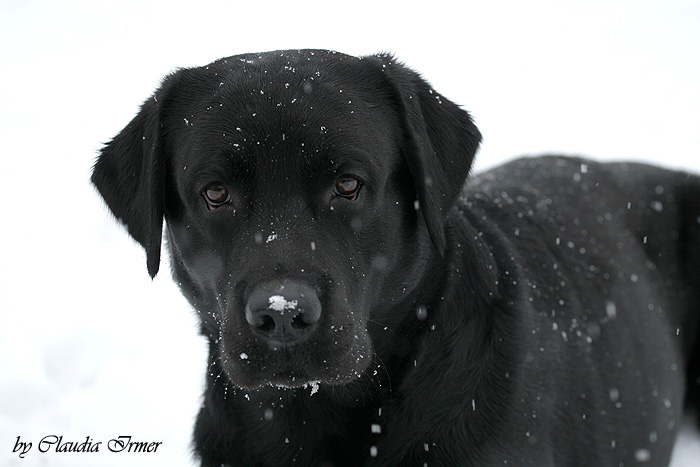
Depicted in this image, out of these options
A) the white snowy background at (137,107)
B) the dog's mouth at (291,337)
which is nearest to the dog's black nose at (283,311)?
the dog's mouth at (291,337)

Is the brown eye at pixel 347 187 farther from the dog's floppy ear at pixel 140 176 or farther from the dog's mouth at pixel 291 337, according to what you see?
the dog's floppy ear at pixel 140 176

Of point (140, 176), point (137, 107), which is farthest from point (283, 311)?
point (137, 107)

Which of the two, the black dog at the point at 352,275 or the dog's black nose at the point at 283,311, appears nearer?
the dog's black nose at the point at 283,311

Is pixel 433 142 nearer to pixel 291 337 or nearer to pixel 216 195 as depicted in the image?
pixel 216 195

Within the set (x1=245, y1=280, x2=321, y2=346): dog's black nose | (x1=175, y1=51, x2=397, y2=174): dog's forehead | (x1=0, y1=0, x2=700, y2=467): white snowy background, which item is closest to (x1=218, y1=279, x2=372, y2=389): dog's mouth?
(x1=245, y1=280, x2=321, y2=346): dog's black nose

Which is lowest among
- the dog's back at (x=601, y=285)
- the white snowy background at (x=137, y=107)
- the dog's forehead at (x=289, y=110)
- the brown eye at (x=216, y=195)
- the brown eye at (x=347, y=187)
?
the white snowy background at (x=137, y=107)

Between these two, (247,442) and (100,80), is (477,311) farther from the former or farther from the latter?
(100,80)

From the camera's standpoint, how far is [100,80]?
11180mm

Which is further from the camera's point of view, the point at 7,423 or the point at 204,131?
the point at 7,423

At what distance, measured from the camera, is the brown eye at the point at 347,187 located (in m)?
2.84

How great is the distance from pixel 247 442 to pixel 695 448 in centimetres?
286

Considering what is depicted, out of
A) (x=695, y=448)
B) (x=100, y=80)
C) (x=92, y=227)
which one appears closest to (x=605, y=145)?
(x=695, y=448)

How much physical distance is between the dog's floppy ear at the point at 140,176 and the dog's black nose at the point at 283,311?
76cm

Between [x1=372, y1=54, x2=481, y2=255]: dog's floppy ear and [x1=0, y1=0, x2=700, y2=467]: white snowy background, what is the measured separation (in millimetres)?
2202
